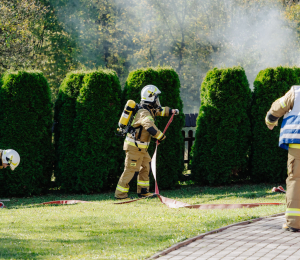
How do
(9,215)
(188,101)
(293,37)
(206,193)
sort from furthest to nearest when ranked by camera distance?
1. (188,101)
2. (293,37)
3. (206,193)
4. (9,215)

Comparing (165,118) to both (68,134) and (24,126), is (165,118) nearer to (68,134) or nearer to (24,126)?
(68,134)

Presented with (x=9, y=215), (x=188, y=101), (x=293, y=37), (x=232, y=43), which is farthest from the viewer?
(x=188, y=101)

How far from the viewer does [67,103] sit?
8344 mm

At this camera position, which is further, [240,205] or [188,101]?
[188,101]

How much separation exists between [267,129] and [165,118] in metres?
2.42

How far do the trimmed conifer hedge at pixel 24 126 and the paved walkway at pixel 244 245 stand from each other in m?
5.36

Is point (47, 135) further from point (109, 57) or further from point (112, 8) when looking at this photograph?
point (112, 8)

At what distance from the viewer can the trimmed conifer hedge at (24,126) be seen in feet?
26.4

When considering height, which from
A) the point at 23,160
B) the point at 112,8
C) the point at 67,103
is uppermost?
the point at 112,8

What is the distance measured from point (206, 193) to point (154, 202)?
1.55 meters

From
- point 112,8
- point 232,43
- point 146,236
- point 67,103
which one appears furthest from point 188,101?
point 146,236

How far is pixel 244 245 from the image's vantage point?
362 centimetres

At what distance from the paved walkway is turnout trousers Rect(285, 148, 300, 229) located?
0.48 feet

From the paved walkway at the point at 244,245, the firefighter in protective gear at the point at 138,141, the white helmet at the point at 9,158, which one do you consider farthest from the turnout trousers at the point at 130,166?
the paved walkway at the point at 244,245
